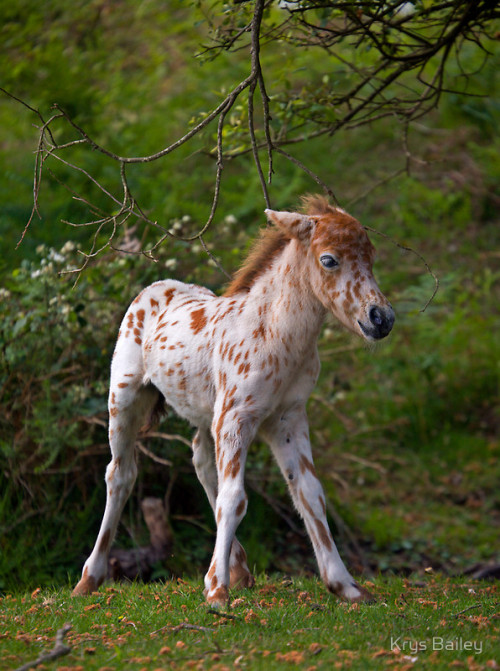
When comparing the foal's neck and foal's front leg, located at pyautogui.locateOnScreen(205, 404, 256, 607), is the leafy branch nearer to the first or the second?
the foal's neck

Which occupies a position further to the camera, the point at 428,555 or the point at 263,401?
the point at 428,555

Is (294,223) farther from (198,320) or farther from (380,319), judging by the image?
(198,320)

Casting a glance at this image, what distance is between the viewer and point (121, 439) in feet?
21.4

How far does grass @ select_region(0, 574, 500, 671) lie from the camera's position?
4094 millimetres

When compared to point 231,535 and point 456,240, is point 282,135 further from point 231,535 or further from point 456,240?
point 456,240

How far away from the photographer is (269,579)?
22.1 ft

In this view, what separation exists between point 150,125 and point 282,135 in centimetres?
939

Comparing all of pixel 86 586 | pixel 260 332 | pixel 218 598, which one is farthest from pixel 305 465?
pixel 86 586

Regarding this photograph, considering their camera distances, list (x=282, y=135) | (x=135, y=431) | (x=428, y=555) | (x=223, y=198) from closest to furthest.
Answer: (x=135, y=431)
(x=282, y=135)
(x=428, y=555)
(x=223, y=198)

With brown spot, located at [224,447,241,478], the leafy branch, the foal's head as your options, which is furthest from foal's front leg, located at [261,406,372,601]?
the leafy branch

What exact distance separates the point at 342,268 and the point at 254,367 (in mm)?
918

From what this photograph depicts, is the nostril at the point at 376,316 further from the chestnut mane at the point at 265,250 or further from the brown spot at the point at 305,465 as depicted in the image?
the brown spot at the point at 305,465

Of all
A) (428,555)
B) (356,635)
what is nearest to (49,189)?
(428,555)

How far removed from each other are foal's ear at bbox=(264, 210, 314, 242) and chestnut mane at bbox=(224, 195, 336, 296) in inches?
10.1
